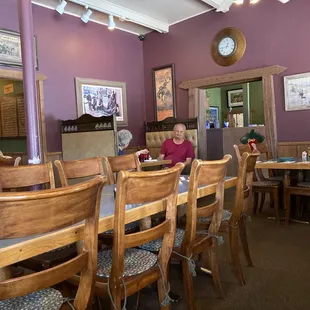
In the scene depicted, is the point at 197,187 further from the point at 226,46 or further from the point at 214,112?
the point at 214,112

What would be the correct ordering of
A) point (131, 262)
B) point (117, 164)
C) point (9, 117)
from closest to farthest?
point (131, 262)
point (117, 164)
point (9, 117)

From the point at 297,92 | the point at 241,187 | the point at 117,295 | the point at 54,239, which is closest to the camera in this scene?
the point at 54,239

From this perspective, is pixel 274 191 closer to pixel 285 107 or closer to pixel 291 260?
pixel 291 260

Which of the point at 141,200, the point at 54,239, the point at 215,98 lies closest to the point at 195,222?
the point at 141,200

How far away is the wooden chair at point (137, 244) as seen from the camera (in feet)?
4.76

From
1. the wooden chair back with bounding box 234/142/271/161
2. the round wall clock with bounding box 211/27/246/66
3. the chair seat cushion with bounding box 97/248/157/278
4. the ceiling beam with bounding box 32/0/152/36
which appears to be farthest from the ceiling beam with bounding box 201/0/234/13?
the chair seat cushion with bounding box 97/248/157/278

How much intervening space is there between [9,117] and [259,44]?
17.6 feet

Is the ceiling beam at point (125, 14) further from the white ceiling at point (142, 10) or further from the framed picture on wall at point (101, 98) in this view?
the framed picture on wall at point (101, 98)

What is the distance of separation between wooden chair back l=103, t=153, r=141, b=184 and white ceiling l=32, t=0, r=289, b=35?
339 centimetres

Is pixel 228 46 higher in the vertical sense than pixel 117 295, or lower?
higher

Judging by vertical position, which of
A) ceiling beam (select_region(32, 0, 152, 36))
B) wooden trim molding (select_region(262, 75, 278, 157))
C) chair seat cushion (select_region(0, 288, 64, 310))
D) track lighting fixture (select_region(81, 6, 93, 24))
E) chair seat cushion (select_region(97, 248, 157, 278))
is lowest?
chair seat cushion (select_region(97, 248, 157, 278))

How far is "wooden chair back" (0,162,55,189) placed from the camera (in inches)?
86.3

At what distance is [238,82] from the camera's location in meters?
6.03

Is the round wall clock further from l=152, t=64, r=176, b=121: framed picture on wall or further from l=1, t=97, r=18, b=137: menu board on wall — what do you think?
l=1, t=97, r=18, b=137: menu board on wall
